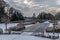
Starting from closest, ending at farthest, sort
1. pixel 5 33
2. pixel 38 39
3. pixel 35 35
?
1. pixel 38 39
2. pixel 35 35
3. pixel 5 33

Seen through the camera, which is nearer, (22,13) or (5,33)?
(5,33)

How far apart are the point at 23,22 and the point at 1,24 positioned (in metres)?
0.93

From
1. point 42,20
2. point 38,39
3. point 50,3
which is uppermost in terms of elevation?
point 50,3

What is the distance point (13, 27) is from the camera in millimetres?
6938

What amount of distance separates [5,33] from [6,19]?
0.78 meters

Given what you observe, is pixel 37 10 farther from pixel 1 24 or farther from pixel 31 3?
pixel 1 24

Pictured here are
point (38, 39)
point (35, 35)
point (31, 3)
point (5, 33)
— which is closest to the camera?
point (38, 39)

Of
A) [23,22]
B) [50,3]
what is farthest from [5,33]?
[50,3]

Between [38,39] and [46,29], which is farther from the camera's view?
[46,29]

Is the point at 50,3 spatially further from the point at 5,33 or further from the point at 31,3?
the point at 5,33

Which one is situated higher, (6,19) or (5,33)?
(6,19)

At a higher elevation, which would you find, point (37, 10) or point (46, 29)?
point (37, 10)

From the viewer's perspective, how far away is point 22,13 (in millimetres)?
7051

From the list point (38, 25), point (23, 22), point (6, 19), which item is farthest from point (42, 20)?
point (6, 19)
